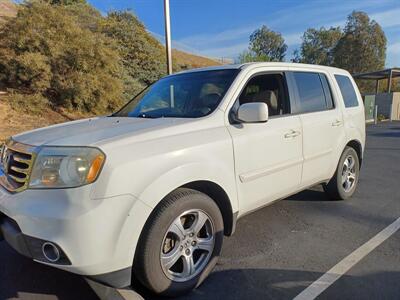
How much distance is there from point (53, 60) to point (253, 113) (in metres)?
12.3

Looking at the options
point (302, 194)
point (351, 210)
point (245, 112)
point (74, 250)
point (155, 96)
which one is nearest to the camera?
point (74, 250)

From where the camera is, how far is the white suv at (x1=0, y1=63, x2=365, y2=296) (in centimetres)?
218

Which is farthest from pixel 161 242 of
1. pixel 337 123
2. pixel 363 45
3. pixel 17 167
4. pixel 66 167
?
pixel 363 45

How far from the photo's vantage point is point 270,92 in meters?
3.75

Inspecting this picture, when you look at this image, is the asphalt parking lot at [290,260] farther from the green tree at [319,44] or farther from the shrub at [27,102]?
the green tree at [319,44]

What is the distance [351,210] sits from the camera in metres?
4.59

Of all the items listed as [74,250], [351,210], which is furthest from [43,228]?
[351,210]

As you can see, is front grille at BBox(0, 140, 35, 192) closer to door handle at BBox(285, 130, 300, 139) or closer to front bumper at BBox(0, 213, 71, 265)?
front bumper at BBox(0, 213, 71, 265)

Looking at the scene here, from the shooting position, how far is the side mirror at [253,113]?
298cm

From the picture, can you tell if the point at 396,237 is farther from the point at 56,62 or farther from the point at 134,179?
the point at 56,62

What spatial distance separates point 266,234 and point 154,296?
1654mm

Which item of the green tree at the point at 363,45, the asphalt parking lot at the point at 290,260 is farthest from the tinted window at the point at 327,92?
the green tree at the point at 363,45

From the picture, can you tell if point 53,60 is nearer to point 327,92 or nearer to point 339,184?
point 327,92

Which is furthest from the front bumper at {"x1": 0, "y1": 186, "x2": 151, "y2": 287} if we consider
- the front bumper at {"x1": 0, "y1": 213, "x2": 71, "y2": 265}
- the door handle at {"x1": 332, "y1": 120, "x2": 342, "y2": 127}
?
the door handle at {"x1": 332, "y1": 120, "x2": 342, "y2": 127}
